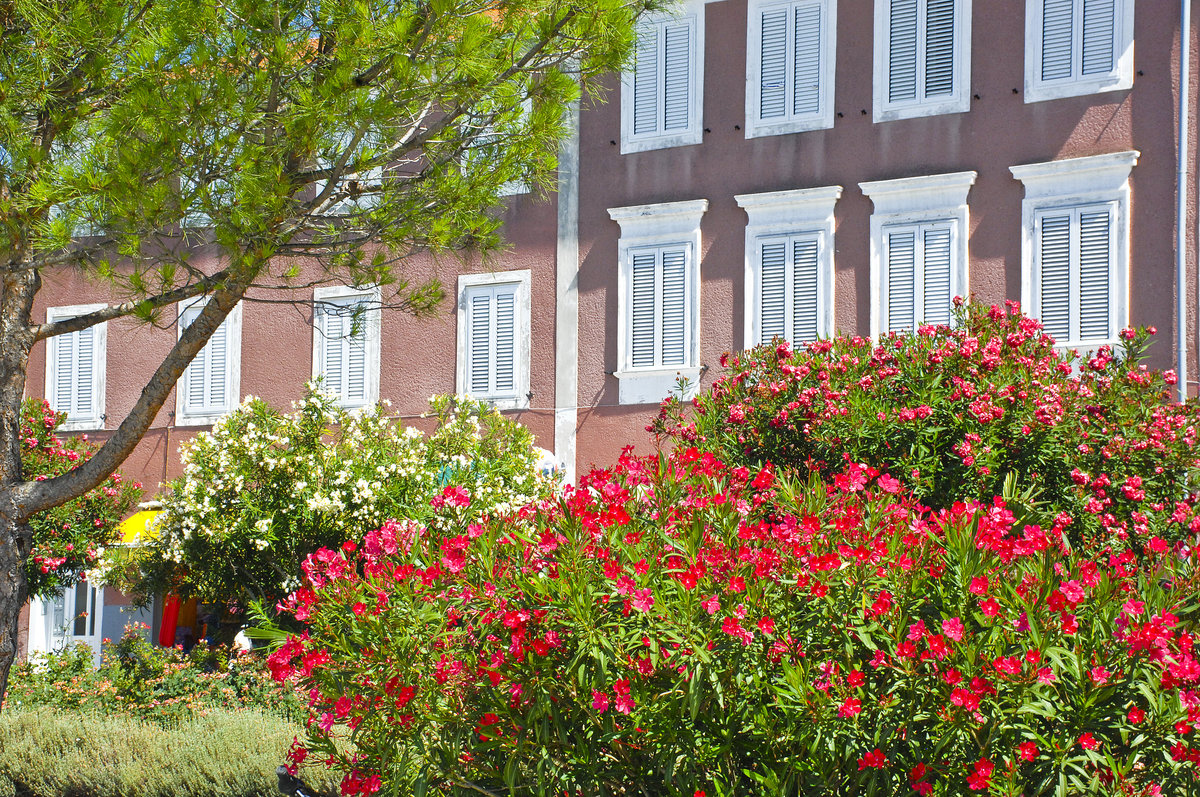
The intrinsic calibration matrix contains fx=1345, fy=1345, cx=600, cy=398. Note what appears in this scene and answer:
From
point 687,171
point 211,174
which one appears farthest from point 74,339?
point 211,174

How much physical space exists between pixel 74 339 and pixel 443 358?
6.59 m

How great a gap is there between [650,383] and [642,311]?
37.0 inches

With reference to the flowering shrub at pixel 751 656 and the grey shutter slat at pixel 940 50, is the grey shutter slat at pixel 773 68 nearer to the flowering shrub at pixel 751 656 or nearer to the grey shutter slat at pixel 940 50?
the grey shutter slat at pixel 940 50

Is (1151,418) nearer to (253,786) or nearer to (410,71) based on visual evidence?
(410,71)

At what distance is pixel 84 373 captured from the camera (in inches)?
821

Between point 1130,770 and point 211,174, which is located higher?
point 211,174

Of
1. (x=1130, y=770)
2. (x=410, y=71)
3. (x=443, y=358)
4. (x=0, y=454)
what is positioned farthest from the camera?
(x=443, y=358)

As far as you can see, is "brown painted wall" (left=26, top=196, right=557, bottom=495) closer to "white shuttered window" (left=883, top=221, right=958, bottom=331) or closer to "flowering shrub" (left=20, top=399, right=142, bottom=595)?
"flowering shrub" (left=20, top=399, right=142, bottom=595)

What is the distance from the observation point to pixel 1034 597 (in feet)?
16.0

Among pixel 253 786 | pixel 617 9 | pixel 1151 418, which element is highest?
pixel 617 9

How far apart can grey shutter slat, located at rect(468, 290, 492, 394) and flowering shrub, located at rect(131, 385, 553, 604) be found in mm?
2148

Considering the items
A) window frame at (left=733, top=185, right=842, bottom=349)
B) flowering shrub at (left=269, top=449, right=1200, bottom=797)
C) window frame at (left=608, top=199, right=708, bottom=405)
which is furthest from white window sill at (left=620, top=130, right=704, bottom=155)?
flowering shrub at (left=269, top=449, right=1200, bottom=797)

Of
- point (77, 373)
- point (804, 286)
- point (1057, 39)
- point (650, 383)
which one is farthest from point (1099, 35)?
point (77, 373)

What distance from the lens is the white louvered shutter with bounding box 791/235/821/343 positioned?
1631 centimetres
